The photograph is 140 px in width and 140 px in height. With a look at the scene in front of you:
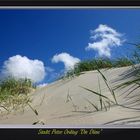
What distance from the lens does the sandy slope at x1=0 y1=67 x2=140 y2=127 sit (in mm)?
2148

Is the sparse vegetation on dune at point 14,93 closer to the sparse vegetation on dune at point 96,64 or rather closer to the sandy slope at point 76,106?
the sandy slope at point 76,106

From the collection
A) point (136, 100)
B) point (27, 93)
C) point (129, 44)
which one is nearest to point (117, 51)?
point (129, 44)

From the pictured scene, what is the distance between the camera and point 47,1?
216 cm

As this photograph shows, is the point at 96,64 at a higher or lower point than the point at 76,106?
higher

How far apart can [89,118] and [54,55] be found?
26 cm

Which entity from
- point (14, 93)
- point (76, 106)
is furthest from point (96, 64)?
point (14, 93)

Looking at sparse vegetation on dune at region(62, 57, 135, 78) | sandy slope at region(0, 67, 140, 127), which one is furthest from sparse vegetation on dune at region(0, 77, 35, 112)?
sparse vegetation on dune at region(62, 57, 135, 78)

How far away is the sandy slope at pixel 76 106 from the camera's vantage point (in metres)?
2.15

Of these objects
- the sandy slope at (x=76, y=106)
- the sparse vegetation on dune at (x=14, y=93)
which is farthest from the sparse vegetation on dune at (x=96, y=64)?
the sparse vegetation on dune at (x=14, y=93)

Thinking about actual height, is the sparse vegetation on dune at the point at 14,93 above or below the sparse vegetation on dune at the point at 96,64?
below

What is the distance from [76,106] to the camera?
7.29 feet

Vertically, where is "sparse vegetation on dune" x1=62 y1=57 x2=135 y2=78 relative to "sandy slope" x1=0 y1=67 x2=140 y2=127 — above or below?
above

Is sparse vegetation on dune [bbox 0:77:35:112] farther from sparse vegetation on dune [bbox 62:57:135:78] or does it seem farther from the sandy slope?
sparse vegetation on dune [bbox 62:57:135:78]

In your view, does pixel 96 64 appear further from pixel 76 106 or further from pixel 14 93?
pixel 14 93
